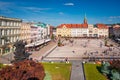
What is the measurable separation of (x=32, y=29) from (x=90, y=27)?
9064cm

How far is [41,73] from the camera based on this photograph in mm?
36969

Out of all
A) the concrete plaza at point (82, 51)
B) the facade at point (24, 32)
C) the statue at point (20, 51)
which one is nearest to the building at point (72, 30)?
the facade at point (24, 32)

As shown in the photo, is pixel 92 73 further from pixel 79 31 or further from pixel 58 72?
pixel 79 31

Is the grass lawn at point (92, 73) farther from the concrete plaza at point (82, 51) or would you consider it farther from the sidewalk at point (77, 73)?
the concrete plaza at point (82, 51)

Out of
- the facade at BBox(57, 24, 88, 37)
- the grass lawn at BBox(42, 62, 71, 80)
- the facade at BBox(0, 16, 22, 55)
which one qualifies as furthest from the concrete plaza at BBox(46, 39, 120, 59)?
the facade at BBox(57, 24, 88, 37)

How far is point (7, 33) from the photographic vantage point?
245ft

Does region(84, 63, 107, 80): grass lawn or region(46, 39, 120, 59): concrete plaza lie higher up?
region(46, 39, 120, 59): concrete plaza

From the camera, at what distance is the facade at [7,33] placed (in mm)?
70438

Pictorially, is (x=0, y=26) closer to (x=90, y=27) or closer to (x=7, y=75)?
(x=7, y=75)

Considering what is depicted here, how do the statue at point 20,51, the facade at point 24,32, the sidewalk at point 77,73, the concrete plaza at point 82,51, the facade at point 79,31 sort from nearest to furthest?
1. the sidewalk at point 77,73
2. the statue at point 20,51
3. the concrete plaza at point 82,51
4. the facade at point 24,32
5. the facade at point 79,31

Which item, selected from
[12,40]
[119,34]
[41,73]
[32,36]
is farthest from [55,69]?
[119,34]

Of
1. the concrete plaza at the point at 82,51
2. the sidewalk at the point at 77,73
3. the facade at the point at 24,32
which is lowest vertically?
the sidewalk at the point at 77,73

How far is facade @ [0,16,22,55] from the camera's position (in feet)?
231

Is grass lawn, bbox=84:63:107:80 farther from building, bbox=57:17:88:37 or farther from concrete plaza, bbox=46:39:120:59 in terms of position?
building, bbox=57:17:88:37
